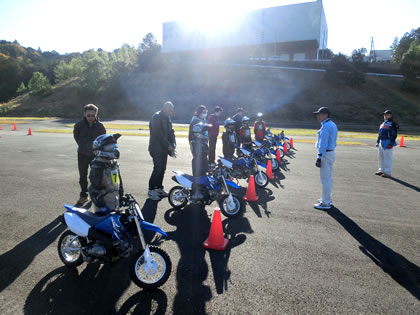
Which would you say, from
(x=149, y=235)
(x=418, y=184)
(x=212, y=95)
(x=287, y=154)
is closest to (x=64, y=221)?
(x=149, y=235)

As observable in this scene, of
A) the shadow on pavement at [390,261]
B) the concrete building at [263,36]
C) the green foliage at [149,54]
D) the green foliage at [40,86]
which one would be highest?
the concrete building at [263,36]

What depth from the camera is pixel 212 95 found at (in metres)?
47.8

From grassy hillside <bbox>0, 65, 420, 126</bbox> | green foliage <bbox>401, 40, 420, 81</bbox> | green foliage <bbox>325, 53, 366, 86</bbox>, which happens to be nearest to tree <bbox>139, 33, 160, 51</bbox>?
grassy hillside <bbox>0, 65, 420, 126</bbox>

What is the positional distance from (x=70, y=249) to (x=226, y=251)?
242 centimetres

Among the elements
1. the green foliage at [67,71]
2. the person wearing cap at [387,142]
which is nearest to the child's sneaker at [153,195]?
the person wearing cap at [387,142]

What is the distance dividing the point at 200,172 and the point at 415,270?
14.2ft

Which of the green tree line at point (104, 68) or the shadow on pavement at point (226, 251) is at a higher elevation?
the green tree line at point (104, 68)

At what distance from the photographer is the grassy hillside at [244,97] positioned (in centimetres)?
4069

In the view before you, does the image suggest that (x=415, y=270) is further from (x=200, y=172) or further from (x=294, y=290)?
(x=200, y=172)

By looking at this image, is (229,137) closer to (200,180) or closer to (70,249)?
(200,180)

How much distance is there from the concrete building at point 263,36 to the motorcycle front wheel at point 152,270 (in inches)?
2521

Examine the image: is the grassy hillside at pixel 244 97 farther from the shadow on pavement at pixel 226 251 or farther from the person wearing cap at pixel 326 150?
→ the shadow on pavement at pixel 226 251

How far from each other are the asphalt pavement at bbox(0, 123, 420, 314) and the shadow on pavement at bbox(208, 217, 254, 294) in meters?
0.02

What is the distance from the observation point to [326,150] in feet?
22.7
